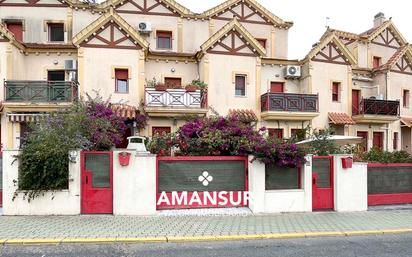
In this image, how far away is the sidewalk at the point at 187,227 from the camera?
7.32 meters

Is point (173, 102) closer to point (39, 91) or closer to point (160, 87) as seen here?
point (160, 87)

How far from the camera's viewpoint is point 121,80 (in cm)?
1906

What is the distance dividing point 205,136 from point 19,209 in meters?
5.95

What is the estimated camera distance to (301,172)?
10.4 m

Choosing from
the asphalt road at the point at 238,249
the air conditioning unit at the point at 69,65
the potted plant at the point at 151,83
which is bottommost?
the asphalt road at the point at 238,249

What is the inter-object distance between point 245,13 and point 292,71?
5.85 m

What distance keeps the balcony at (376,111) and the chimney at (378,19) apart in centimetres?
884

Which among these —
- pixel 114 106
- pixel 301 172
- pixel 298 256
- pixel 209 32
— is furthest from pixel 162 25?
pixel 298 256

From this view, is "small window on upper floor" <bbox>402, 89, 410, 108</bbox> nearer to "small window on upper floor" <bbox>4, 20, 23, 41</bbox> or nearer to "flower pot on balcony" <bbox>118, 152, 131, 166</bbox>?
"flower pot on balcony" <bbox>118, 152, 131, 166</bbox>

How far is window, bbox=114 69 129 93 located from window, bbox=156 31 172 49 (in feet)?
14.1

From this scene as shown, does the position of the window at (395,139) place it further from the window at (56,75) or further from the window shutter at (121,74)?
the window at (56,75)

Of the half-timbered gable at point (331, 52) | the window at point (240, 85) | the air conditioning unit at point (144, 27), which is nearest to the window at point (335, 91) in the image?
the half-timbered gable at point (331, 52)

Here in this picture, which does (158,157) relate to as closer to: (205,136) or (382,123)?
(205,136)

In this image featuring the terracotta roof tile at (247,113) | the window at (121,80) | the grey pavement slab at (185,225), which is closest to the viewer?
the grey pavement slab at (185,225)
